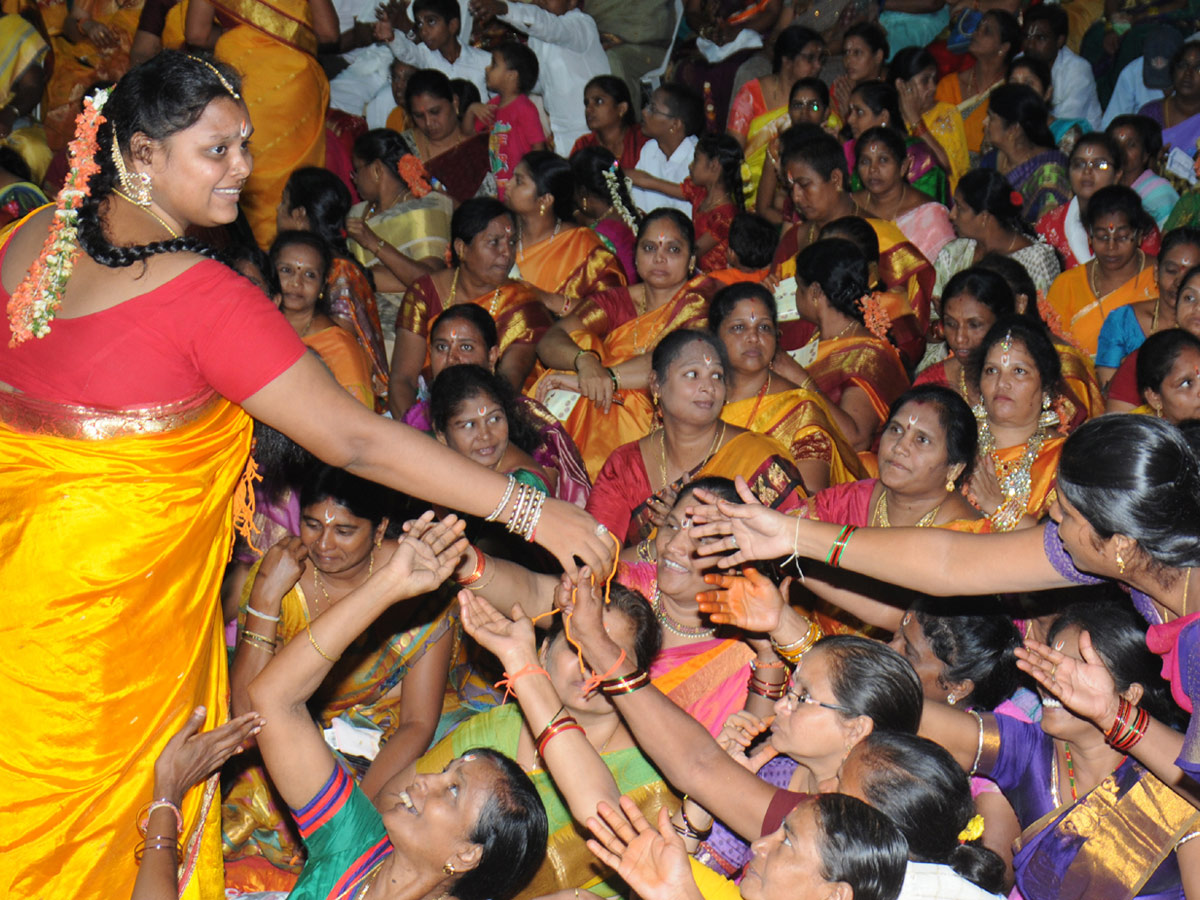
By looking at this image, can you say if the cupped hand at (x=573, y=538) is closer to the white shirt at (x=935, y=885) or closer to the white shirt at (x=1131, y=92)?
the white shirt at (x=935, y=885)

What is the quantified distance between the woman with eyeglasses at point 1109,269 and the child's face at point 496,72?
3.72 metres

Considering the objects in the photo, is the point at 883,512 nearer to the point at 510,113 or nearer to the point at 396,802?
the point at 396,802

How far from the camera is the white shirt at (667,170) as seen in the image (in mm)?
7539

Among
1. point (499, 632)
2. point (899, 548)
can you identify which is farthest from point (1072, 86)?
point (499, 632)

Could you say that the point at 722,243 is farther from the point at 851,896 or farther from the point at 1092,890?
the point at 851,896

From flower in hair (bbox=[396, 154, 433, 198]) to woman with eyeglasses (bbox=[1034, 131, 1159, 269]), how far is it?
11.1 feet

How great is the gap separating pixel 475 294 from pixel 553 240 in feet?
2.05

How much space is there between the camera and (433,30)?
26.8 feet

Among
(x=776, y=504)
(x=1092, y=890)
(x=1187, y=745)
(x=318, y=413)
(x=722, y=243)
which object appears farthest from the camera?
(x=722, y=243)

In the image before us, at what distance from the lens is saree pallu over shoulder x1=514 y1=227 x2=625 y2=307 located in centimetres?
620

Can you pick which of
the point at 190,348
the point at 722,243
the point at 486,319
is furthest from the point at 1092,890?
the point at 722,243

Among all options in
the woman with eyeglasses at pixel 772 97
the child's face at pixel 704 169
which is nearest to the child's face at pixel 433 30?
the woman with eyeglasses at pixel 772 97

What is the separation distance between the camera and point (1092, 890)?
2.51 metres

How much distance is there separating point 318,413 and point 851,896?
127cm
